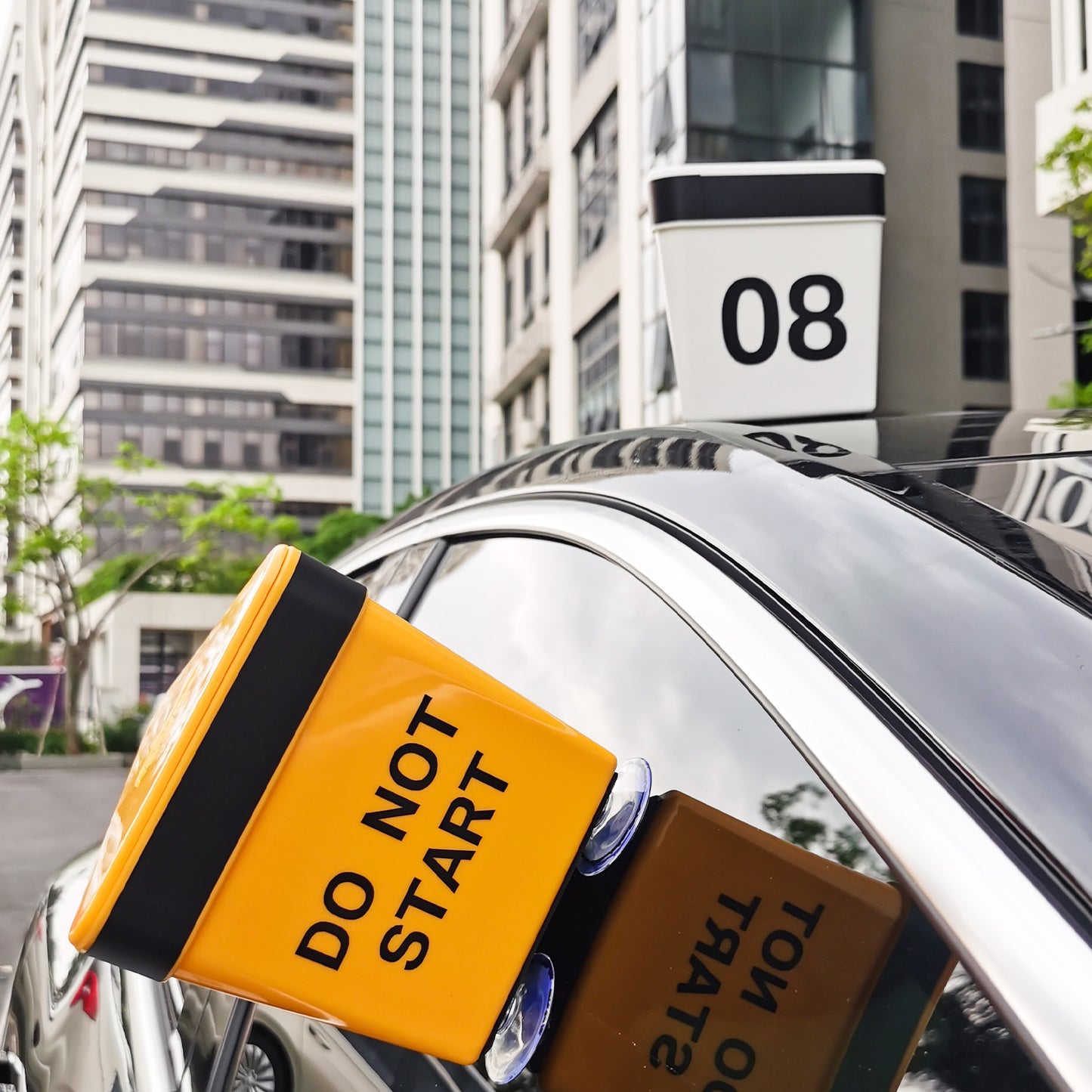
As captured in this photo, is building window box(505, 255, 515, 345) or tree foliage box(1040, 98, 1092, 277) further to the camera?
building window box(505, 255, 515, 345)

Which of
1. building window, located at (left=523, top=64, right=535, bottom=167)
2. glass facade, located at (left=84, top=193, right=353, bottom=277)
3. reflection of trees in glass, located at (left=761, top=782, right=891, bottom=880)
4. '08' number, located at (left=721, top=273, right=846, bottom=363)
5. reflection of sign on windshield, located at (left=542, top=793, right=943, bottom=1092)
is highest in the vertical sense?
glass facade, located at (left=84, top=193, right=353, bottom=277)

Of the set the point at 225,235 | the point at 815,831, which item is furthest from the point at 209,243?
the point at 815,831

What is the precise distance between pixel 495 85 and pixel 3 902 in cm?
2753

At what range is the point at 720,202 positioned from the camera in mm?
2326

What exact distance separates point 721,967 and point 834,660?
0.20m

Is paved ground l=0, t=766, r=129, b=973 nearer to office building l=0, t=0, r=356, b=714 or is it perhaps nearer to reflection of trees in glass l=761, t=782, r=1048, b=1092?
reflection of trees in glass l=761, t=782, r=1048, b=1092

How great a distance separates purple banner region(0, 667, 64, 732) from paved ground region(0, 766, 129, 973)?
2.66 m

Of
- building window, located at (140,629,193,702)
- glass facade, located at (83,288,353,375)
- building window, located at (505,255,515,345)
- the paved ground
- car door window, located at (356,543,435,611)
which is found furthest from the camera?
glass facade, located at (83,288,353,375)

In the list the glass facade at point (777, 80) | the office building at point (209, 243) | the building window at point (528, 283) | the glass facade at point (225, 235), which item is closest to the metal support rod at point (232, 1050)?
the glass facade at point (777, 80)

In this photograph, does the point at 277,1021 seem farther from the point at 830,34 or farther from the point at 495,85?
the point at 495,85

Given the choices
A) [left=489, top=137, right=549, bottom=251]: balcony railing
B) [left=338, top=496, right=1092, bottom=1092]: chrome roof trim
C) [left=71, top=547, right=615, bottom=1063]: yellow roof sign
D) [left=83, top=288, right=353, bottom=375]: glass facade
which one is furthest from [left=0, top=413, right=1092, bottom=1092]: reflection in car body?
[left=83, top=288, right=353, bottom=375]: glass facade

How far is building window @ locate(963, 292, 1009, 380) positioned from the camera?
74.6 ft

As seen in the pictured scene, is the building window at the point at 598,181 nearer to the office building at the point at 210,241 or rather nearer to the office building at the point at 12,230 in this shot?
the office building at the point at 210,241

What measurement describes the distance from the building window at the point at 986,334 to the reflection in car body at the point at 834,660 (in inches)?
885
